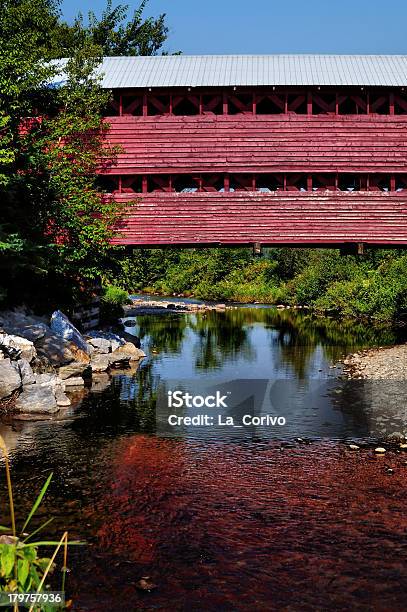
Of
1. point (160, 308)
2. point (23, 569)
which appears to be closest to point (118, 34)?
point (160, 308)

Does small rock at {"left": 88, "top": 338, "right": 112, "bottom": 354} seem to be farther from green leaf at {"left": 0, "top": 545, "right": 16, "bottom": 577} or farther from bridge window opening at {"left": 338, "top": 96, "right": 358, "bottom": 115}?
green leaf at {"left": 0, "top": 545, "right": 16, "bottom": 577}

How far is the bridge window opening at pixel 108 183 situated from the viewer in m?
23.3

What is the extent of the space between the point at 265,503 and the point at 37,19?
26840 mm

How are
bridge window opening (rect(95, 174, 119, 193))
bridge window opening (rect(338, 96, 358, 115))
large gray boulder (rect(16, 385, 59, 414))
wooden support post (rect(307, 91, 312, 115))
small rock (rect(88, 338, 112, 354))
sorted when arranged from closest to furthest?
large gray boulder (rect(16, 385, 59, 414)), small rock (rect(88, 338, 112, 354)), wooden support post (rect(307, 91, 312, 115)), bridge window opening (rect(95, 174, 119, 193)), bridge window opening (rect(338, 96, 358, 115))

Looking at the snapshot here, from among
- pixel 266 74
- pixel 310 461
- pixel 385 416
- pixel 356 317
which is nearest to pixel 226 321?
pixel 356 317

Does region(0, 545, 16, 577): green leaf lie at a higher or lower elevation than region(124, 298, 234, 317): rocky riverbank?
higher

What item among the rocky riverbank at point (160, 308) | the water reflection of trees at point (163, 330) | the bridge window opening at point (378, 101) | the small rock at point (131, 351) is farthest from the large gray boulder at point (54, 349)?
the rocky riverbank at point (160, 308)

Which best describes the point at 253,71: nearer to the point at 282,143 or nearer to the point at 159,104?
the point at 282,143

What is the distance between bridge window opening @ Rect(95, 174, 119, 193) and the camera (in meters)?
23.3

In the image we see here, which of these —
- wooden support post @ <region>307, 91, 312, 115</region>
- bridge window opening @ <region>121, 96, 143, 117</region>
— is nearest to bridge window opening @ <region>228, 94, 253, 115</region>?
wooden support post @ <region>307, 91, 312, 115</region>

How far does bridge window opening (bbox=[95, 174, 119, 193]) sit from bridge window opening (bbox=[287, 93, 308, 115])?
19.4 ft

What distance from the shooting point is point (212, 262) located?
188ft

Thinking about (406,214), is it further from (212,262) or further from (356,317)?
(212,262)

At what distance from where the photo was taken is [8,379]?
15.0 meters
